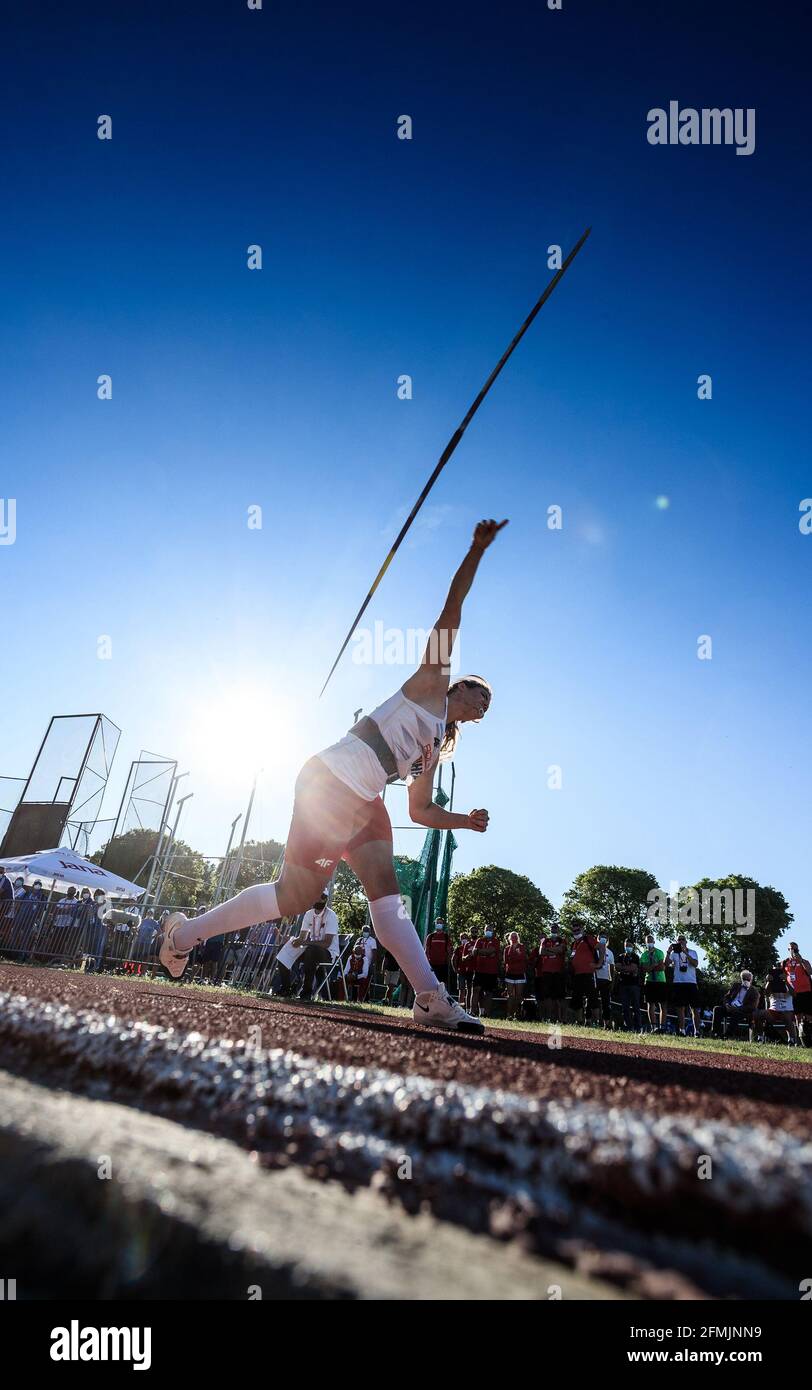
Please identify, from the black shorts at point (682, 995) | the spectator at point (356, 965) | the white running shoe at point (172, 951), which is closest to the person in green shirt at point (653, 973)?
the black shorts at point (682, 995)

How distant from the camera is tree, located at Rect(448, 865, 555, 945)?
4872 centimetres

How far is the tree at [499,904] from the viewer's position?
48.7 metres

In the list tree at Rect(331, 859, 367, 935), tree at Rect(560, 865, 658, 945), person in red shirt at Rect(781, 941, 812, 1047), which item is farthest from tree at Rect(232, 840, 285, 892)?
person in red shirt at Rect(781, 941, 812, 1047)

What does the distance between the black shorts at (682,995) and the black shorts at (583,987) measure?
1.94 meters

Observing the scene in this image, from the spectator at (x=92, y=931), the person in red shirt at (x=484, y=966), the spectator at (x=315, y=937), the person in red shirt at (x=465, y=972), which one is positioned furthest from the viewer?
the person in red shirt at (x=465, y=972)

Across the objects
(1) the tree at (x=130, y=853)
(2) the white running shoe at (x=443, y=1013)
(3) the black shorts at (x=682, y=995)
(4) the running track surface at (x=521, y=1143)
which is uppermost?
(1) the tree at (x=130, y=853)

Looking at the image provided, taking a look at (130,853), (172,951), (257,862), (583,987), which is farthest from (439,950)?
(257,862)

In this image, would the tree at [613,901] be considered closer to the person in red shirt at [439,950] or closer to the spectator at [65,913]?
the person in red shirt at [439,950]

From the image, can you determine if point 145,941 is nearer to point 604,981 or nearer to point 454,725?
point 604,981

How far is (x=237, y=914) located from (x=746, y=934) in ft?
171

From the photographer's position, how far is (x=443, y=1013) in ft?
11.4

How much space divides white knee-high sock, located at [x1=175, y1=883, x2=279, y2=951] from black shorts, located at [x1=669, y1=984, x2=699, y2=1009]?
16.0 meters

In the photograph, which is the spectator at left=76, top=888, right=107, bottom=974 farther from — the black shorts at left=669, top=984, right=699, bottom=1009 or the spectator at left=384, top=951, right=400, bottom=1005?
the black shorts at left=669, top=984, right=699, bottom=1009
